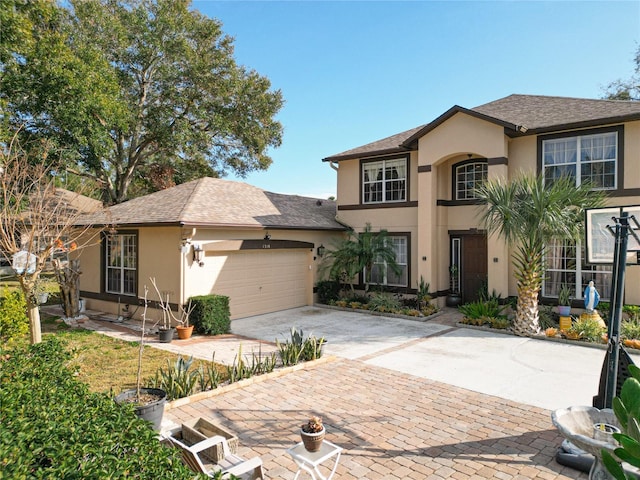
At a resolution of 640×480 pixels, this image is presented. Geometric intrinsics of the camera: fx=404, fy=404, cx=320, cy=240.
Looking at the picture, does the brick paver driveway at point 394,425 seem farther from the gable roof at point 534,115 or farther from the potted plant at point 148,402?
the gable roof at point 534,115

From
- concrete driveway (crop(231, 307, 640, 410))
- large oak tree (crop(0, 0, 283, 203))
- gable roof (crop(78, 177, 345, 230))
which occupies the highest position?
large oak tree (crop(0, 0, 283, 203))

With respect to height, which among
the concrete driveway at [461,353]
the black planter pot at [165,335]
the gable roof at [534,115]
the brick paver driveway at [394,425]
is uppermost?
the gable roof at [534,115]

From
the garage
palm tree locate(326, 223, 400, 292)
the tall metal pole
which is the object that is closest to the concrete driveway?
the garage

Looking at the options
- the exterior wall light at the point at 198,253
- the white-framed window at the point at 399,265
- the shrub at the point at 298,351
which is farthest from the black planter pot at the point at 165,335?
the white-framed window at the point at 399,265

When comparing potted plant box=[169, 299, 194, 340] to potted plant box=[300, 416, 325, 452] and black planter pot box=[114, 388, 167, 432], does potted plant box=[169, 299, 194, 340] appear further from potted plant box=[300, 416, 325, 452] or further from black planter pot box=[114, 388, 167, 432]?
potted plant box=[300, 416, 325, 452]

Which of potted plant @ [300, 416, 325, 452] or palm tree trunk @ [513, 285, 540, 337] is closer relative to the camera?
potted plant @ [300, 416, 325, 452]

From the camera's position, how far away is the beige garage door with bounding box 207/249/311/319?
45.0 feet

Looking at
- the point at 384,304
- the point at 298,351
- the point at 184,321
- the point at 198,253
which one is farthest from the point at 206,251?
the point at 384,304

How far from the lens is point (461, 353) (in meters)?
10.0

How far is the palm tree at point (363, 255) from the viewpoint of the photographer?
51.9ft

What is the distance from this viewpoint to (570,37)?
39.1 feet

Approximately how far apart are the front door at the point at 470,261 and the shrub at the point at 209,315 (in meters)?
9.40

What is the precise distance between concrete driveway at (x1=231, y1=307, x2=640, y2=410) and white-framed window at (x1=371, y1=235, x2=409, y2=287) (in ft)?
8.67

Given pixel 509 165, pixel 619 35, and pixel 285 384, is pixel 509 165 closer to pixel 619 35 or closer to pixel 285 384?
pixel 619 35
